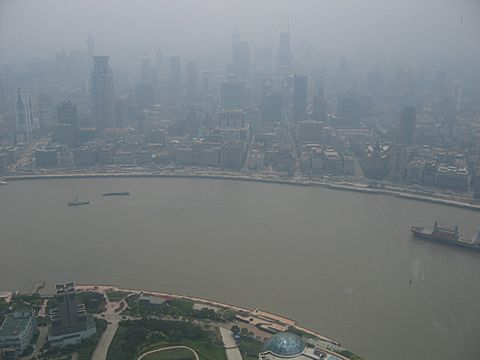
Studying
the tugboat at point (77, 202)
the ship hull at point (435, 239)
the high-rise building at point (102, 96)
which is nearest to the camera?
the ship hull at point (435, 239)

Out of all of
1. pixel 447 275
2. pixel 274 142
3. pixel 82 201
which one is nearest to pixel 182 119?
pixel 274 142

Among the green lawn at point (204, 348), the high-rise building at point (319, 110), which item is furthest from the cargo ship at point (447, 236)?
the high-rise building at point (319, 110)

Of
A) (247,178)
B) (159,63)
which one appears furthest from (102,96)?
(159,63)

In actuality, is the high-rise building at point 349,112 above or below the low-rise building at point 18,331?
above

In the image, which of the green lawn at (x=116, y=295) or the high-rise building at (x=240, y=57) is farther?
the high-rise building at (x=240, y=57)

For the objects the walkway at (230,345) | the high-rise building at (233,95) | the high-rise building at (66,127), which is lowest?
the walkway at (230,345)

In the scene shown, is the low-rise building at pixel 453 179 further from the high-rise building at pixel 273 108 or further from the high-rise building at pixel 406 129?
the high-rise building at pixel 273 108

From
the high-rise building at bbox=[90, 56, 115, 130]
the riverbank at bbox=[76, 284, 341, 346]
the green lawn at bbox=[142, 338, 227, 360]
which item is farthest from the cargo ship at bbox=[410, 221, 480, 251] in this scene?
the high-rise building at bbox=[90, 56, 115, 130]

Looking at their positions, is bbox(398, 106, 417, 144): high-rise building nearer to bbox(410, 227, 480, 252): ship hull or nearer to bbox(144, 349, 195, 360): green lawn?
bbox(410, 227, 480, 252): ship hull
